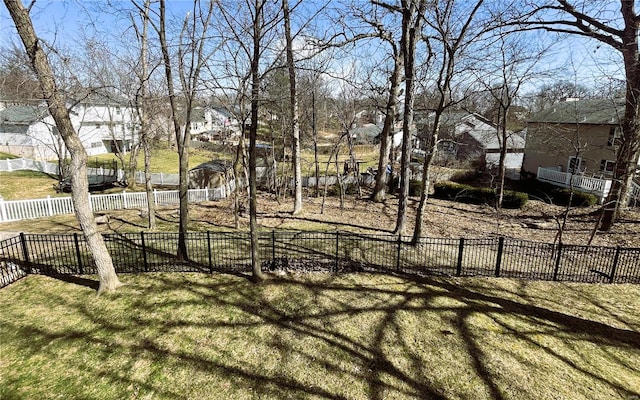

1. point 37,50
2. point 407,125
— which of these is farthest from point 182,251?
point 407,125

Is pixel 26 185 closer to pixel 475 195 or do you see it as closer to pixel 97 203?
pixel 97 203

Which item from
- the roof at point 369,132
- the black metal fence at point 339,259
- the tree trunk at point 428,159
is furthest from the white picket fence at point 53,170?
the roof at point 369,132

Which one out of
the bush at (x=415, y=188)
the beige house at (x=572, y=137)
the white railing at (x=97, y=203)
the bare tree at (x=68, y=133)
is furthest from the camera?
the beige house at (x=572, y=137)

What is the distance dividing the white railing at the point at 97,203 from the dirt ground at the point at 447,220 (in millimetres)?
1281

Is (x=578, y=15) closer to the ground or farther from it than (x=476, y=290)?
farther from it

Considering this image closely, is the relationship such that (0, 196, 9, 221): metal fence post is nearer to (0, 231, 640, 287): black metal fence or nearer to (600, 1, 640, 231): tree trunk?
(0, 231, 640, 287): black metal fence

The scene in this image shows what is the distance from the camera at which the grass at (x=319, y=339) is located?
4.84 meters

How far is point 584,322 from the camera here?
656 cm

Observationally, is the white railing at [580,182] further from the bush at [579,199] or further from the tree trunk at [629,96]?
the tree trunk at [629,96]

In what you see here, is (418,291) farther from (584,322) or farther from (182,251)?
(182,251)

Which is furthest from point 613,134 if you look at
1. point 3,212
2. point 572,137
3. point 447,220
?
point 3,212

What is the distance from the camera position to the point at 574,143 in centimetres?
2047

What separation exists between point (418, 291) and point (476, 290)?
1.43 meters

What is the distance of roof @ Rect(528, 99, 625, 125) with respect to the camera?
20.6m
